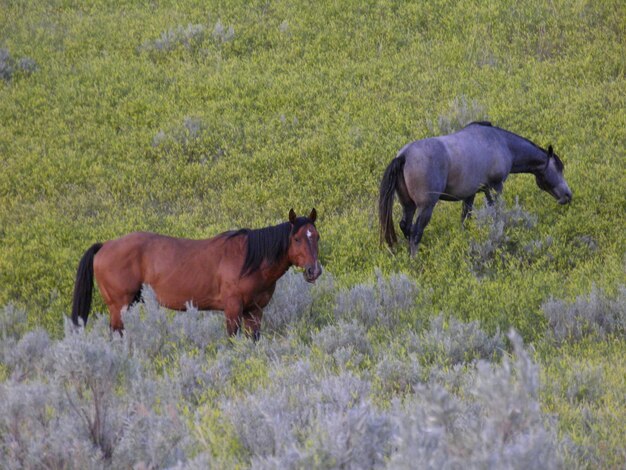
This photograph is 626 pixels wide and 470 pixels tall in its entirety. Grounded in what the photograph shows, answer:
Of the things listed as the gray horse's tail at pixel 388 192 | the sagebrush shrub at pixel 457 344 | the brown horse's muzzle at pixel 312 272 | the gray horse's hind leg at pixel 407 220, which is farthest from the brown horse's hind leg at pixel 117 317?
the gray horse's hind leg at pixel 407 220

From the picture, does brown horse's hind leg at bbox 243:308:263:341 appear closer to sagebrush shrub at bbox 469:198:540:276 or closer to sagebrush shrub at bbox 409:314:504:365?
sagebrush shrub at bbox 409:314:504:365

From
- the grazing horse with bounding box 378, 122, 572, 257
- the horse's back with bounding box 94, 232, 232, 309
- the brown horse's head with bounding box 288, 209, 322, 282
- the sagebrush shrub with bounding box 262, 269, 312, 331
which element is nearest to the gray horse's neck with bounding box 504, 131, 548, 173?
the grazing horse with bounding box 378, 122, 572, 257

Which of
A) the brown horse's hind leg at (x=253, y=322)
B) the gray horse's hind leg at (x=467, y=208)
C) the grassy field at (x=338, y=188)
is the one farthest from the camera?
the gray horse's hind leg at (x=467, y=208)

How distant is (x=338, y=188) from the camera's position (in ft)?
42.3

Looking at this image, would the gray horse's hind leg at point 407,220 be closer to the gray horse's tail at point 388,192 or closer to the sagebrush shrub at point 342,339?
the gray horse's tail at point 388,192

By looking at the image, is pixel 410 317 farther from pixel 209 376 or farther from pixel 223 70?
pixel 223 70

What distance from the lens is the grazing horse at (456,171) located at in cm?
1023

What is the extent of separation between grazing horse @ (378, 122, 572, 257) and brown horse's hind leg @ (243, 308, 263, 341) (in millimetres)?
2960

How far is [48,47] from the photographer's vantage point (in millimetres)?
18875

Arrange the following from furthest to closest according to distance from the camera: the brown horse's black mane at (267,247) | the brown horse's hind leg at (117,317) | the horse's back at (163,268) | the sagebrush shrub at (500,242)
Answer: the sagebrush shrub at (500,242)
the brown horse's hind leg at (117,317)
the horse's back at (163,268)
the brown horse's black mane at (267,247)

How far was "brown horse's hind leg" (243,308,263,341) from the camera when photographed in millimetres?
7727

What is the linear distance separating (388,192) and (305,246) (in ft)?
10.2

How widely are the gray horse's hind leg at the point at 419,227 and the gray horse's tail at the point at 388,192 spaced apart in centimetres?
31

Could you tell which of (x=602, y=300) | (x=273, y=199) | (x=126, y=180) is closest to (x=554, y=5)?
(x=273, y=199)
